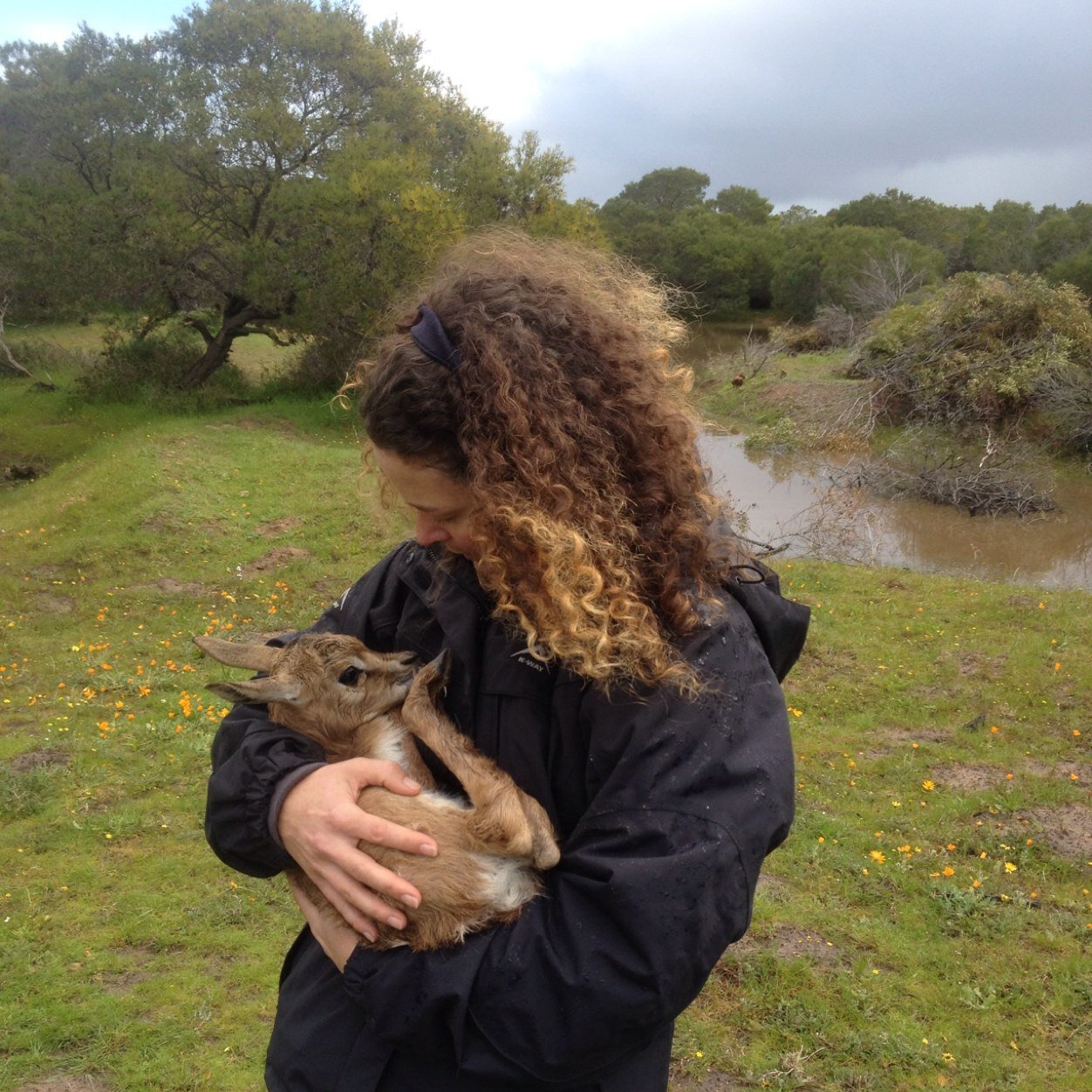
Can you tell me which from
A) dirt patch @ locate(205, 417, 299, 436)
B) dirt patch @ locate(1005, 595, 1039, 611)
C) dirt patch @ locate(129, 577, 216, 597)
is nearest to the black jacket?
dirt patch @ locate(129, 577, 216, 597)

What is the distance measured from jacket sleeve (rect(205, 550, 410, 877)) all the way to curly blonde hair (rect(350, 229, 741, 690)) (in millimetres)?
703

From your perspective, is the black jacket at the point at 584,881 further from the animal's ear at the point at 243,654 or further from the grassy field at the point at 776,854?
the grassy field at the point at 776,854

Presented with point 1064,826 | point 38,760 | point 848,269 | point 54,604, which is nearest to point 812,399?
point 848,269

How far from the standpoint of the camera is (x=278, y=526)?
14703 millimetres

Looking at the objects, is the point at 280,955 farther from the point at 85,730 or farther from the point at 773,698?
the point at 773,698

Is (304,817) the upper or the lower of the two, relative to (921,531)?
upper

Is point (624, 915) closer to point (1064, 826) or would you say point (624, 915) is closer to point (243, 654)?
point (243, 654)

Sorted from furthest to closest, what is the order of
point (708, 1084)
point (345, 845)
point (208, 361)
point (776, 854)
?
point (208, 361) < point (776, 854) < point (708, 1084) < point (345, 845)

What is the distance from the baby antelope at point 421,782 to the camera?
1985 millimetres

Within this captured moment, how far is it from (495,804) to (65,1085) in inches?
146

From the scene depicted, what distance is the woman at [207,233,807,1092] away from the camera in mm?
1570

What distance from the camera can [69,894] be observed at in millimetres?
5652

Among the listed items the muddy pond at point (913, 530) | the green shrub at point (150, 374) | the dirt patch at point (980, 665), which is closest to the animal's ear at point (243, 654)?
the dirt patch at point (980, 665)

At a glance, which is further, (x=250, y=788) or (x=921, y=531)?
(x=921, y=531)
